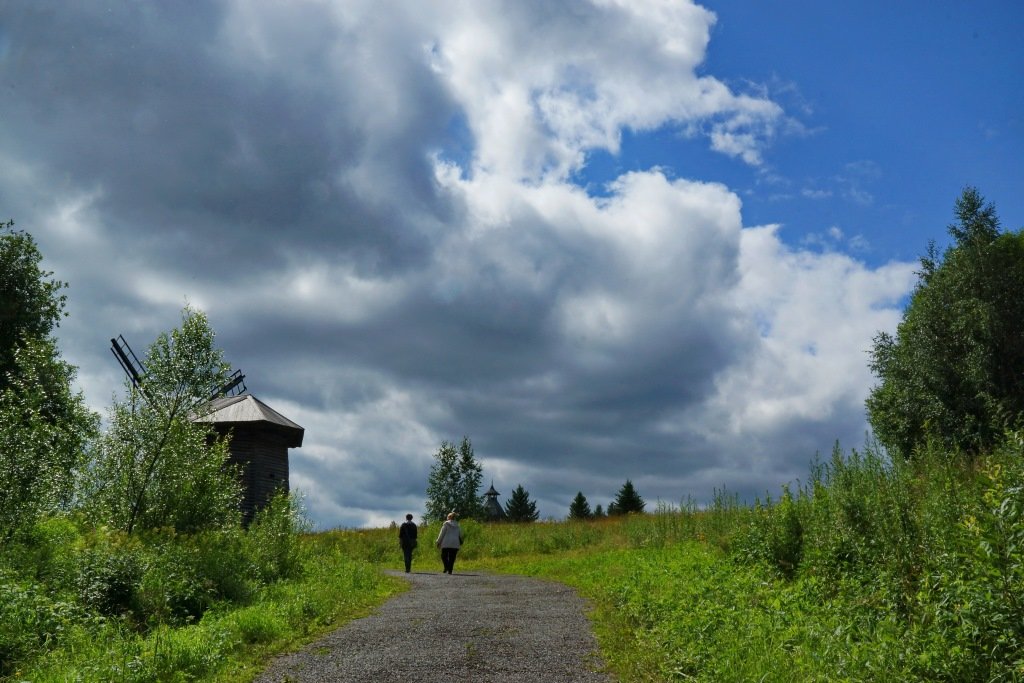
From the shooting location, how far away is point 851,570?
12.2 m

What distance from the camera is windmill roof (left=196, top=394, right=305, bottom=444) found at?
130 feet

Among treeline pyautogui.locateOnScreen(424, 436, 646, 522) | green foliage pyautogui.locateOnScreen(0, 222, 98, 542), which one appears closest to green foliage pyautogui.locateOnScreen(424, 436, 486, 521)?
treeline pyautogui.locateOnScreen(424, 436, 646, 522)

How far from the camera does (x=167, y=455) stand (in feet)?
68.4

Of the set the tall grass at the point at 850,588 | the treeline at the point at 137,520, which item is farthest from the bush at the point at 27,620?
the tall grass at the point at 850,588

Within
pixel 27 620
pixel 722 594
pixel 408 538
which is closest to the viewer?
pixel 27 620

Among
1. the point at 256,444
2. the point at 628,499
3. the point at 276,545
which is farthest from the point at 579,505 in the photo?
the point at 276,545

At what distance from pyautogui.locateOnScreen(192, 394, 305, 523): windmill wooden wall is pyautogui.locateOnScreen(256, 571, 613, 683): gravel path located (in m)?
24.4

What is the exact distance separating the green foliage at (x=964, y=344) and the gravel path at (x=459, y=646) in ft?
81.2

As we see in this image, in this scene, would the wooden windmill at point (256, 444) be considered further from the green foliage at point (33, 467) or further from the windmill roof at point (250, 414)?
the green foliage at point (33, 467)

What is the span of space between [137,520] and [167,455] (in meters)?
1.80

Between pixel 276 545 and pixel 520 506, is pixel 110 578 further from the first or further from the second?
pixel 520 506

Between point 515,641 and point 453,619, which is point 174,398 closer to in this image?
point 453,619

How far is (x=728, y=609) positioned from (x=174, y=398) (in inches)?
668

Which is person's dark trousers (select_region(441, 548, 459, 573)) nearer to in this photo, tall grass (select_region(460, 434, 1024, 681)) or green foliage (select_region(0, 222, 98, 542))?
tall grass (select_region(460, 434, 1024, 681))
